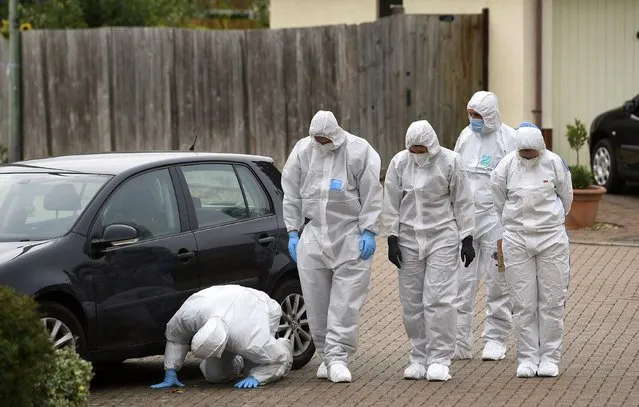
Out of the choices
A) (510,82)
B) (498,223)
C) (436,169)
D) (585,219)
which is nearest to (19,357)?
(436,169)

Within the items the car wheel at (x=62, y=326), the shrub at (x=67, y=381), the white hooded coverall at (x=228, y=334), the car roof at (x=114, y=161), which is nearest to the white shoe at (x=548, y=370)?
the white hooded coverall at (x=228, y=334)

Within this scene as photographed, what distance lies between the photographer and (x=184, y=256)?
33.5ft

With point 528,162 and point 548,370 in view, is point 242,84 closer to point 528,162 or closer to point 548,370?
point 528,162

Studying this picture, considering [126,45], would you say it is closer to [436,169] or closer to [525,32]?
[525,32]

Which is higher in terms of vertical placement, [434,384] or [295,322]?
[295,322]

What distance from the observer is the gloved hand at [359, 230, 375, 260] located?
1035 centimetres

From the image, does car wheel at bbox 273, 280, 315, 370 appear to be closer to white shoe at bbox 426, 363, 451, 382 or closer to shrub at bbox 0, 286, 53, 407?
white shoe at bbox 426, 363, 451, 382

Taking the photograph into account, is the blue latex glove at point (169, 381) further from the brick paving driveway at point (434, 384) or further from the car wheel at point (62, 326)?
the car wheel at point (62, 326)

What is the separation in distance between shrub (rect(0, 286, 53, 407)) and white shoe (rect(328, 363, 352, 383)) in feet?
10.3

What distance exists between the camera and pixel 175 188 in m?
10.4

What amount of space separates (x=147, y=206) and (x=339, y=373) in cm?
167

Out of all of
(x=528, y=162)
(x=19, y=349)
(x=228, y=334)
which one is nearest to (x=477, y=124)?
(x=528, y=162)

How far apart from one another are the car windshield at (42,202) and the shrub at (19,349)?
228cm

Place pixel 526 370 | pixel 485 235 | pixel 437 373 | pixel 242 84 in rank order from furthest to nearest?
pixel 242 84
pixel 485 235
pixel 526 370
pixel 437 373
